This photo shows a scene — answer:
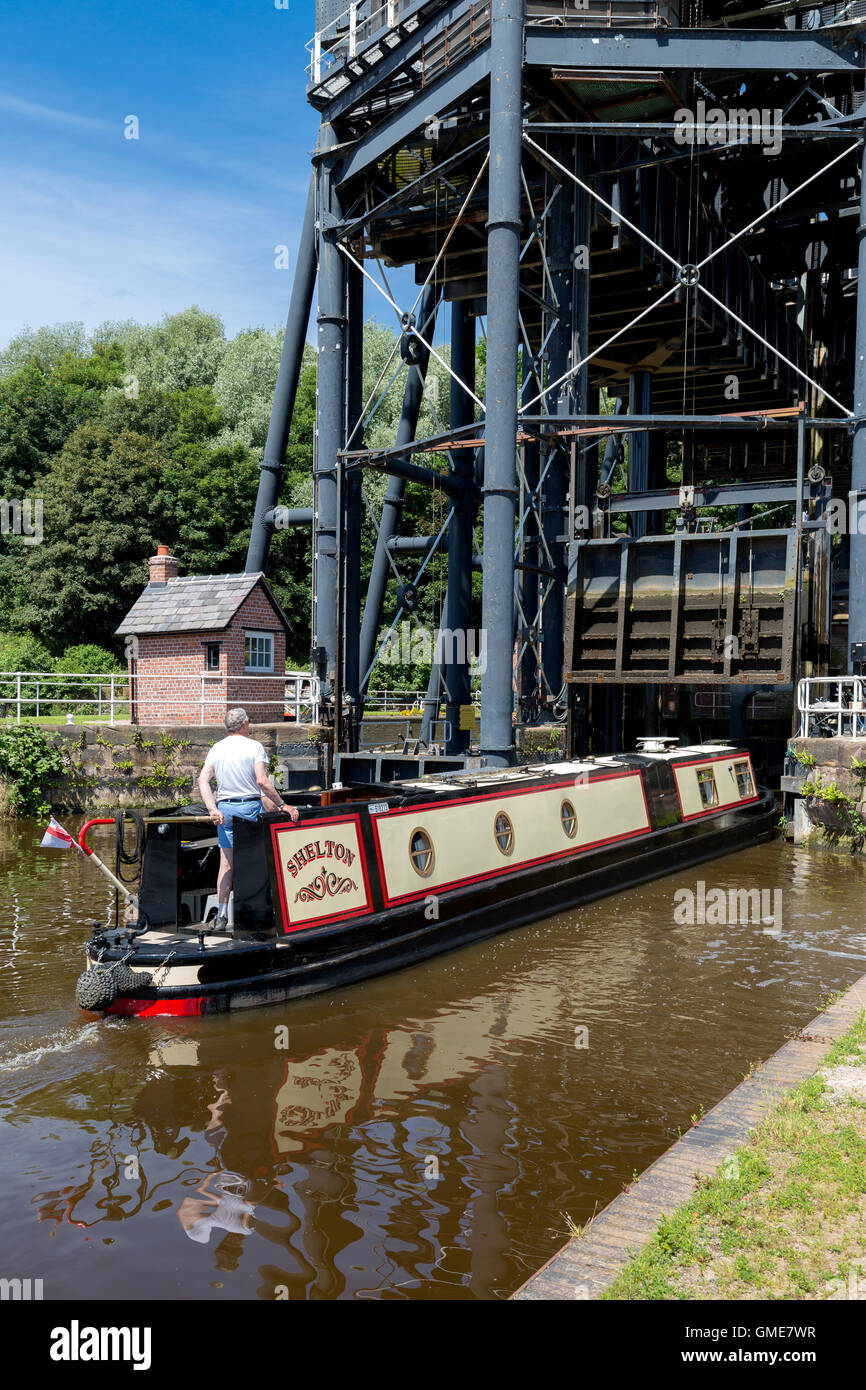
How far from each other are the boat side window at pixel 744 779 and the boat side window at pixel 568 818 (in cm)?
535

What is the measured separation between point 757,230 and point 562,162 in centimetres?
720

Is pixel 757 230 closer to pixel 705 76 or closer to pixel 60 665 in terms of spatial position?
pixel 705 76

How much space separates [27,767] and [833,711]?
13.0m

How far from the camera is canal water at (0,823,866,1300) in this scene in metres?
4.40

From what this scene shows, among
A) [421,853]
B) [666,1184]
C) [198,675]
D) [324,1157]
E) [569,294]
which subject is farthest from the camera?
[198,675]

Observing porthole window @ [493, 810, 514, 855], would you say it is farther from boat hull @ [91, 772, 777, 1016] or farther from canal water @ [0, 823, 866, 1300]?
canal water @ [0, 823, 866, 1300]

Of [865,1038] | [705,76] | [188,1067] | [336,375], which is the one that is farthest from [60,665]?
[865,1038]

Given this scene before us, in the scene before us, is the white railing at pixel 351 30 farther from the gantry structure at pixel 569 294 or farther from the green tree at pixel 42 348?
the green tree at pixel 42 348

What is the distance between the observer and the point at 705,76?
51.4 ft

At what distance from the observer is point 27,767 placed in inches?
688

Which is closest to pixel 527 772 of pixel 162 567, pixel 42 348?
pixel 162 567

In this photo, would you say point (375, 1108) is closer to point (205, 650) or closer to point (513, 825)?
point (513, 825)

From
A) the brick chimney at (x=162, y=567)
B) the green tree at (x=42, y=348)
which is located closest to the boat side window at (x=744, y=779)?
the brick chimney at (x=162, y=567)
